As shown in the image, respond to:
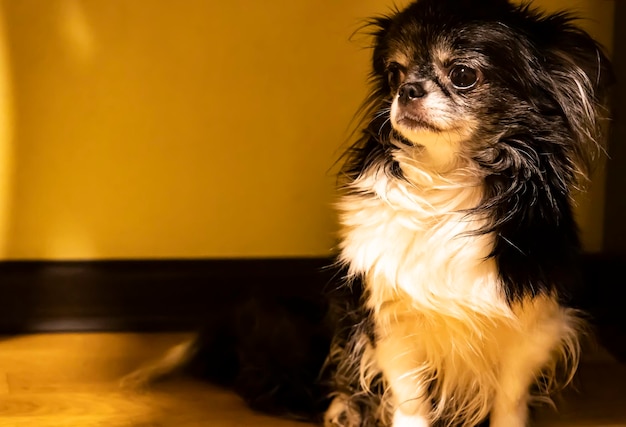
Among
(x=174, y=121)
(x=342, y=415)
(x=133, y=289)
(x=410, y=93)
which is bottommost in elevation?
(x=342, y=415)

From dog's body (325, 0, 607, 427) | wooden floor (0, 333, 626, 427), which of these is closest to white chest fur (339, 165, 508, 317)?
dog's body (325, 0, 607, 427)

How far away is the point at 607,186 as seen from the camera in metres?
1.83

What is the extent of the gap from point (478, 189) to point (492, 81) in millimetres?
169

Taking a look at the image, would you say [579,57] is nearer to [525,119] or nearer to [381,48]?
[525,119]

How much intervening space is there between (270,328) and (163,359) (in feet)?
0.83

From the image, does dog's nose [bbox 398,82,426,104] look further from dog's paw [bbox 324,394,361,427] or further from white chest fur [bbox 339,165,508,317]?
dog's paw [bbox 324,394,361,427]

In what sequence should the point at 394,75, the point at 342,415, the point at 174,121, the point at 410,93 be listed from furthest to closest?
the point at 174,121
the point at 342,415
the point at 394,75
the point at 410,93

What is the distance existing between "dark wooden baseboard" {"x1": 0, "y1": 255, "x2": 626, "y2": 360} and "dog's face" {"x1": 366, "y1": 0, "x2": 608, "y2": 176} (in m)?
0.66

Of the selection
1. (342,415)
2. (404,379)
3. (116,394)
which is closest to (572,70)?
(404,379)

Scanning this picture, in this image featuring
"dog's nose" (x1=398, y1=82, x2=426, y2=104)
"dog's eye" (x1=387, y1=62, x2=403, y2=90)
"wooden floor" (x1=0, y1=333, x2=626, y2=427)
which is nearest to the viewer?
"dog's nose" (x1=398, y1=82, x2=426, y2=104)

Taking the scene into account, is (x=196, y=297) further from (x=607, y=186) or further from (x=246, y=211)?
(x=607, y=186)

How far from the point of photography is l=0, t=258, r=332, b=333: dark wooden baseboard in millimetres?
1794

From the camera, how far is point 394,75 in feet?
4.34

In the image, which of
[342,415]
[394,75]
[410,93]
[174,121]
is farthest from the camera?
[174,121]
